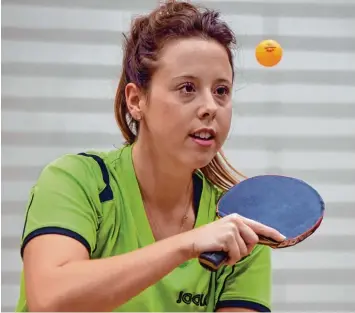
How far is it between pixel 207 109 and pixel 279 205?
235 millimetres

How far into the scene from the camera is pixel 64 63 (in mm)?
2551

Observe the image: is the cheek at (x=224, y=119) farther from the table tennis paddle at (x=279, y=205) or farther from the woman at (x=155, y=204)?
the table tennis paddle at (x=279, y=205)

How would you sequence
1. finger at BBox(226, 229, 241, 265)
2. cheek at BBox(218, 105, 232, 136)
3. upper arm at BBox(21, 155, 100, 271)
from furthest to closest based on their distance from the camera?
cheek at BBox(218, 105, 232, 136), upper arm at BBox(21, 155, 100, 271), finger at BBox(226, 229, 241, 265)

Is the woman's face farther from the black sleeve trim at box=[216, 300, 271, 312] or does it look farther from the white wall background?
the white wall background

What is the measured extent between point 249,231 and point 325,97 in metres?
1.54

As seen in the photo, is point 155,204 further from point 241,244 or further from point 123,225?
point 241,244

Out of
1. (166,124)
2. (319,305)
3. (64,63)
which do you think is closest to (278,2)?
(64,63)

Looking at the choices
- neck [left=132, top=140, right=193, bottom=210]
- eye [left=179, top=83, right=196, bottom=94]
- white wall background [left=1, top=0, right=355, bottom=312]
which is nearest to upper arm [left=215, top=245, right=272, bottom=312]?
neck [left=132, top=140, right=193, bottom=210]

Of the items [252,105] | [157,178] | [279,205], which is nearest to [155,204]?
[157,178]

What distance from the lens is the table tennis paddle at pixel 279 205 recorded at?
1272 millimetres

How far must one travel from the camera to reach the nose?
139cm

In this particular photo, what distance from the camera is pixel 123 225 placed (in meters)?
1.50

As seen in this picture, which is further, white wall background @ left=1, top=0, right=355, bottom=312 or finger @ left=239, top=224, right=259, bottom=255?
→ white wall background @ left=1, top=0, right=355, bottom=312

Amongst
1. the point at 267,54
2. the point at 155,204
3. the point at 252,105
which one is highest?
the point at 267,54
